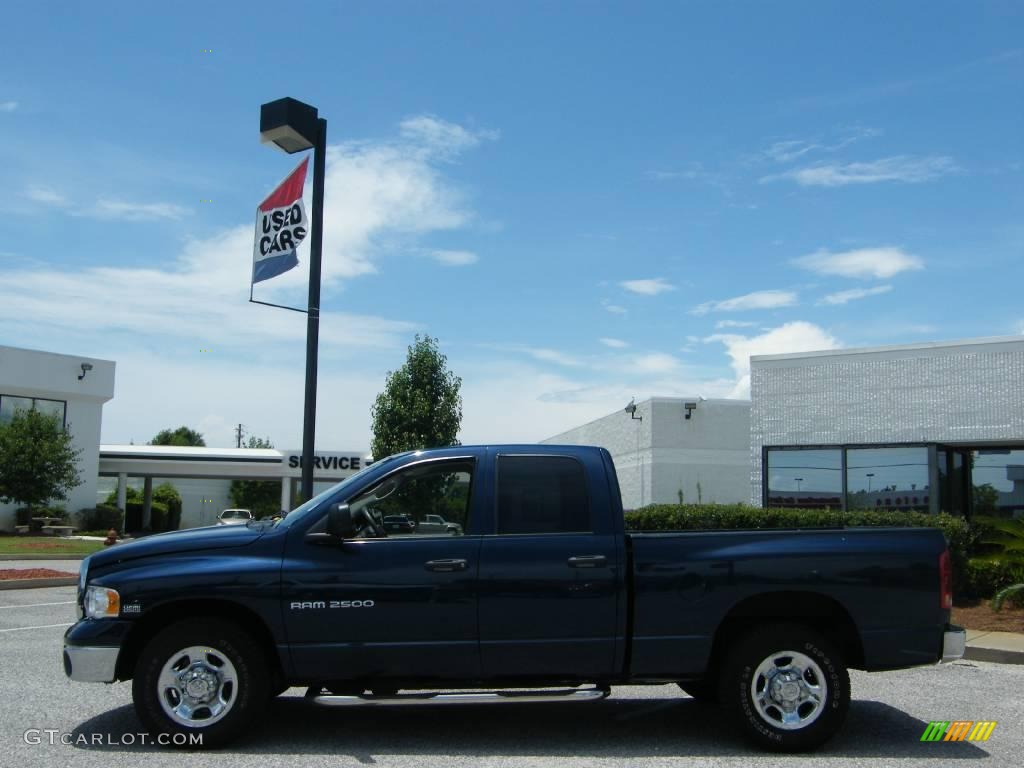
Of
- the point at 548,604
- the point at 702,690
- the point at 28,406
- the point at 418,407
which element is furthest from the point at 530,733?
the point at 28,406

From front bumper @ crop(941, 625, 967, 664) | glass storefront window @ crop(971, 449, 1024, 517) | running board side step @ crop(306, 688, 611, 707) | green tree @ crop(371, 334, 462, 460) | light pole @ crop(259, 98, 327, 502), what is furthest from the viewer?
green tree @ crop(371, 334, 462, 460)

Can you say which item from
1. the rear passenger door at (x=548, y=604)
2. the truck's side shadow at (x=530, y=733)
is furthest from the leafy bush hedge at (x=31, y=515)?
the rear passenger door at (x=548, y=604)

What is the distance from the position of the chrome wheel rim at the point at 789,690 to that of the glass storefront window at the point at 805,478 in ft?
40.2

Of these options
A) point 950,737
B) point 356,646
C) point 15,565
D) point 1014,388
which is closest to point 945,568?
point 950,737

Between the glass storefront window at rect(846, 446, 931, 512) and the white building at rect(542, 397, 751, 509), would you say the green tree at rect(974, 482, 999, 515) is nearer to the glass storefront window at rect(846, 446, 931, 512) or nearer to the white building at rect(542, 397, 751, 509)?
the glass storefront window at rect(846, 446, 931, 512)

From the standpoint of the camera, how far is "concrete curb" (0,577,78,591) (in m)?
17.1

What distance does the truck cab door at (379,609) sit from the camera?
20.8ft

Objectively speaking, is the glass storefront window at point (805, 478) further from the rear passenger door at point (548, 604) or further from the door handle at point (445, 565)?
the door handle at point (445, 565)

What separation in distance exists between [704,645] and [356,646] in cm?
222

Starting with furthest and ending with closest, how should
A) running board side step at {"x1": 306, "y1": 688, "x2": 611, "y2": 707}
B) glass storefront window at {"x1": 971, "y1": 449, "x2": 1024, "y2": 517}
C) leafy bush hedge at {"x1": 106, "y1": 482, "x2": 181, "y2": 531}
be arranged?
leafy bush hedge at {"x1": 106, "y1": 482, "x2": 181, "y2": 531}
glass storefront window at {"x1": 971, "y1": 449, "x2": 1024, "y2": 517}
running board side step at {"x1": 306, "y1": 688, "x2": 611, "y2": 707}

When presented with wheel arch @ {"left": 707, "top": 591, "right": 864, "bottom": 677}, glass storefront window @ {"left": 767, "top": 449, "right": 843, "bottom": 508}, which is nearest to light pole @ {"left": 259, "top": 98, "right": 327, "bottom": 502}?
wheel arch @ {"left": 707, "top": 591, "right": 864, "bottom": 677}

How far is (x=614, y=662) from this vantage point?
646cm

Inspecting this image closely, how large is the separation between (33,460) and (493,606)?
35942mm

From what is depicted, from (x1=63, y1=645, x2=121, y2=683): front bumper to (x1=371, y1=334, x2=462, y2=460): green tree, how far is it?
26043mm
